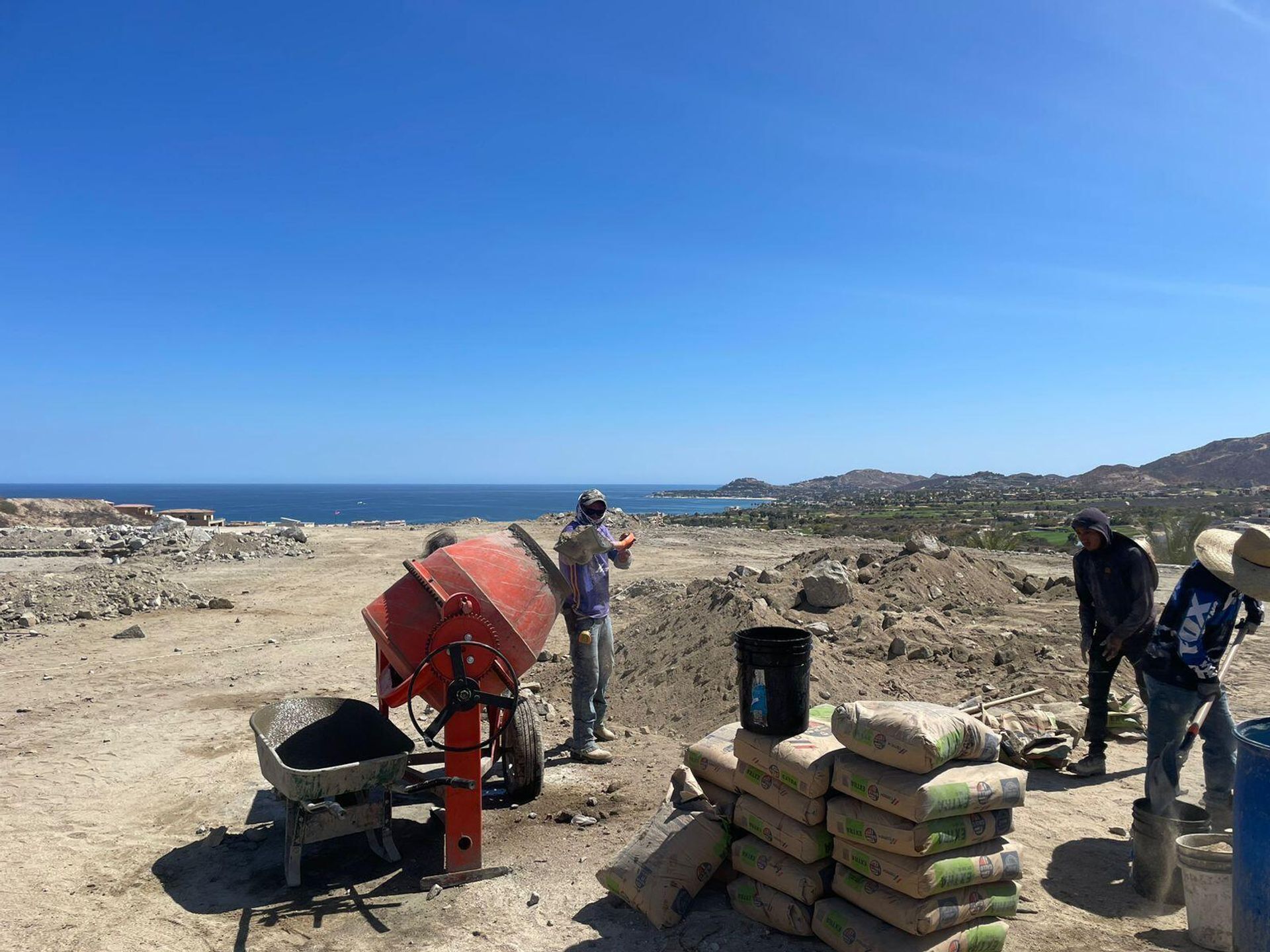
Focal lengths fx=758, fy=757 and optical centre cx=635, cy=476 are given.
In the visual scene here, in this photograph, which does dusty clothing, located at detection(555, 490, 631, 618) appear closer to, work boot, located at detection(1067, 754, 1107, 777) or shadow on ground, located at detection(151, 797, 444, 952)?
shadow on ground, located at detection(151, 797, 444, 952)

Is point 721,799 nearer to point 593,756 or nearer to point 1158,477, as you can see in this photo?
point 593,756

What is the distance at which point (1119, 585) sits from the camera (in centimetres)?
605

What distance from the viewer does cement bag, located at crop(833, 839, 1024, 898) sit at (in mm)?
3461

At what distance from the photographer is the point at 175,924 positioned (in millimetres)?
4203

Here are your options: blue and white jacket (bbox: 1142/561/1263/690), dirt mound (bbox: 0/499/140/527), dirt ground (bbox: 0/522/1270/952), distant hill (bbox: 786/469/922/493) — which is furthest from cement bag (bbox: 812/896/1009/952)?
distant hill (bbox: 786/469/922/493)

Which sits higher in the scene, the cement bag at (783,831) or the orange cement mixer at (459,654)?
the orange cement mixer at (459,654)

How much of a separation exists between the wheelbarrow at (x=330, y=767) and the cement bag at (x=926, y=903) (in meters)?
2.65

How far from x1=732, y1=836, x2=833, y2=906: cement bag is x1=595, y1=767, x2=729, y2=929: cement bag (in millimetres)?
152

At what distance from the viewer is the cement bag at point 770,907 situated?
3848mm

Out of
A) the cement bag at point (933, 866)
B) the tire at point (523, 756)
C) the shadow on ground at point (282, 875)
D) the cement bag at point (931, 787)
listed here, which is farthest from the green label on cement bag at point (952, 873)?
the tire at point (523, 756)

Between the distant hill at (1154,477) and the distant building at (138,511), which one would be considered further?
the distant hill at (1154,477)

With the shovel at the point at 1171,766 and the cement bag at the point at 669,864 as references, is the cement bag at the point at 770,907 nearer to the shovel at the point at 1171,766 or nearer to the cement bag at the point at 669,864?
the cement bag at the point at 669,864

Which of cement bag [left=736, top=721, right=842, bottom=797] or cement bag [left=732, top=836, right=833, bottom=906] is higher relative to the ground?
cement bag [left=736, top=721, right=842, bottom=797]

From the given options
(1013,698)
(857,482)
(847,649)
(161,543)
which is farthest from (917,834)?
(857,482)
